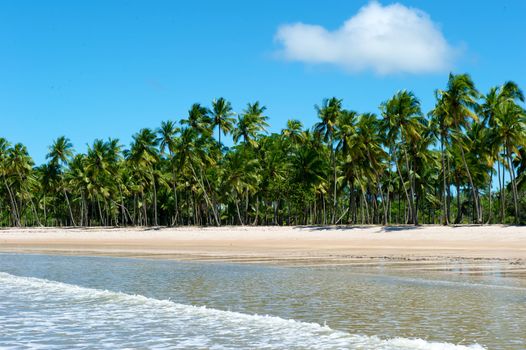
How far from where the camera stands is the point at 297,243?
1431 inches

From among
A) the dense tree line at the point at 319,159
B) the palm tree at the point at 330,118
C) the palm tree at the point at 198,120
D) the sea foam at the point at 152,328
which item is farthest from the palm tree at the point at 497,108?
the sea foam at the point at 152,328

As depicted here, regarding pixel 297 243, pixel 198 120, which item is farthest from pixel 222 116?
pixel 297 243

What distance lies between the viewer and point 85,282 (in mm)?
15078

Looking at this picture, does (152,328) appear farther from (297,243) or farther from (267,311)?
(297,243)

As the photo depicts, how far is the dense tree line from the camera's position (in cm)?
4816

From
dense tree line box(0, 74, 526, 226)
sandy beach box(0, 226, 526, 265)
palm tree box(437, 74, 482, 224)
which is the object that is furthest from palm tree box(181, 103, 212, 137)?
palm tree box(437, 74, 482, 224)

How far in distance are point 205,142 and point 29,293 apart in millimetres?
49734

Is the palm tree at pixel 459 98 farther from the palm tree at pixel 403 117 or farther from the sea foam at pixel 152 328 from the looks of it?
the sea foam at pixel 152 328

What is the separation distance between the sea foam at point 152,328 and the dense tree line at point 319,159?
129 ft

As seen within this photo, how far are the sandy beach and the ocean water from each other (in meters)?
8.85

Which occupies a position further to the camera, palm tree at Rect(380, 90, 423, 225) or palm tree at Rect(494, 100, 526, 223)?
palm tree at Rect(380, 90, 423, 225)

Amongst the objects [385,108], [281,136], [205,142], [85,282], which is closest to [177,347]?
[85,282]

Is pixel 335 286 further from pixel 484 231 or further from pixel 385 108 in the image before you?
pixel 385 108

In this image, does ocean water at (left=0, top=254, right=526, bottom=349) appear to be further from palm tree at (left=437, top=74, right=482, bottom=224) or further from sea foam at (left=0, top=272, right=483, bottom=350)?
palm tree at (left=437, top=74, right=482, bottom=224)
